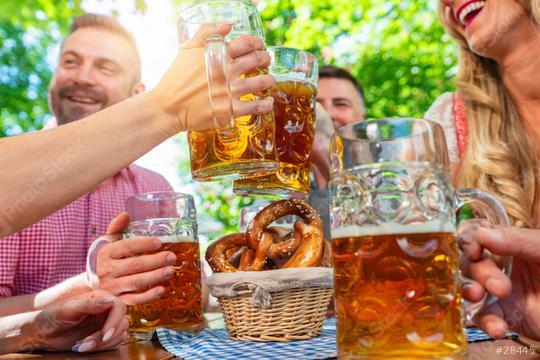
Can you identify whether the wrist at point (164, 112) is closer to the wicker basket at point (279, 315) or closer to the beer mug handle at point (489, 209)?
the wicker basket at point (279, 315)

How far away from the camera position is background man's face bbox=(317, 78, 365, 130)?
12.9ft

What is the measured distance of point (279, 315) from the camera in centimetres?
129

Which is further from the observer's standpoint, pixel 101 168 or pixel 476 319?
pixel 101 168

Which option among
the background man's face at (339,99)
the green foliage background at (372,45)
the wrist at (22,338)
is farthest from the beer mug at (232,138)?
the green foliage background at (372,45)

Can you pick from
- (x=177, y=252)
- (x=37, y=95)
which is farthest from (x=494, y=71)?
(x=37, y=95)

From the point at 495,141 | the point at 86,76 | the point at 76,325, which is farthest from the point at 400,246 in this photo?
the point at 86,76

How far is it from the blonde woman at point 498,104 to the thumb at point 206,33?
3.97ft

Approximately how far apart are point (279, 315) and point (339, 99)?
2.92 meters

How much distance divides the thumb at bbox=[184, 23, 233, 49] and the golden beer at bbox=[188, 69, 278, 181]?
12 cm

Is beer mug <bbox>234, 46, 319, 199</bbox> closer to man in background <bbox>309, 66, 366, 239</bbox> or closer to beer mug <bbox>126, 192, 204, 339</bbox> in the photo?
beer mug <bbox>126, 192, 204, 339</bbox>

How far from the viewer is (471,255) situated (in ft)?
2.83

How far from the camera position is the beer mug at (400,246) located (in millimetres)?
803

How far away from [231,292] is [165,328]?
0.29 m

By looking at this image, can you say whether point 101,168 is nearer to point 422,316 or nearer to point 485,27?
point 422,316
